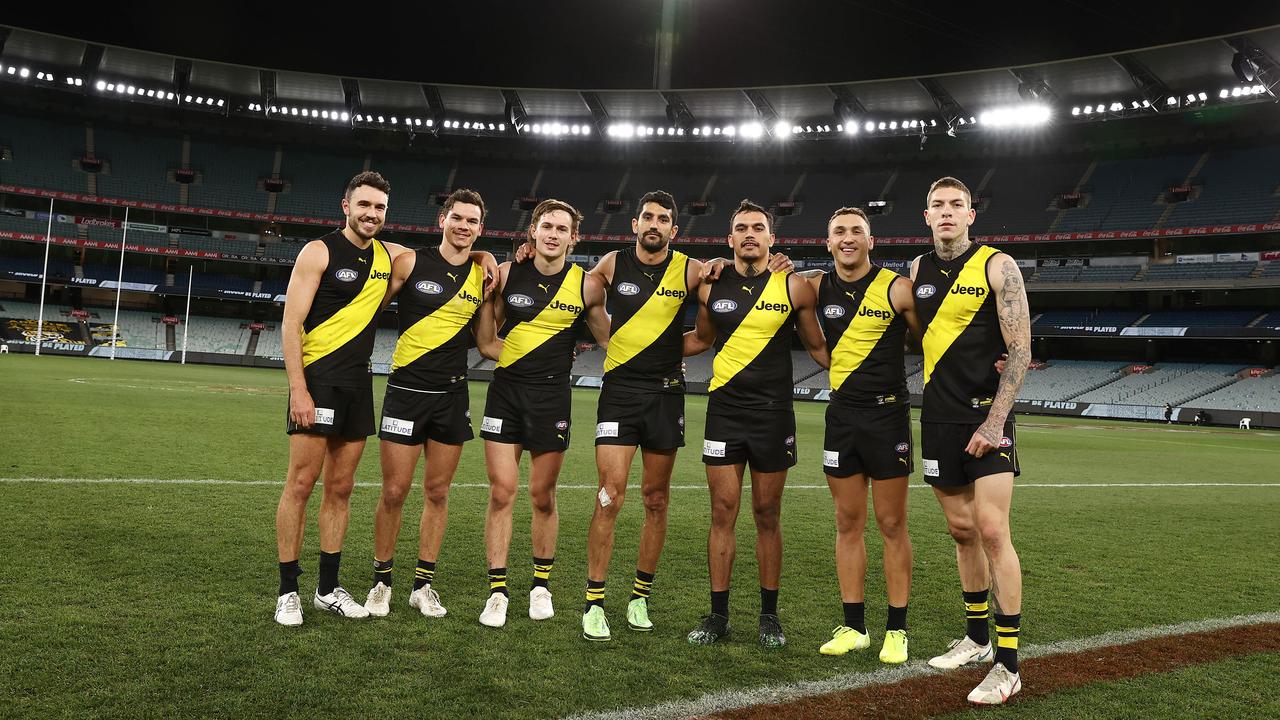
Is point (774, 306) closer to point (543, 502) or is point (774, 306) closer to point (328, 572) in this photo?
point (543, 502)

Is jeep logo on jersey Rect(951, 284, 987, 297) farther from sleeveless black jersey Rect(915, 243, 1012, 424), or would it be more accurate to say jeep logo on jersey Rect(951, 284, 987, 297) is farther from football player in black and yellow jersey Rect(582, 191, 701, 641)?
football player in black and yellow jersey Rect(582, 191, 701, 641)

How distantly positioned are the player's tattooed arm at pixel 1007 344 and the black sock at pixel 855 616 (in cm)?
118

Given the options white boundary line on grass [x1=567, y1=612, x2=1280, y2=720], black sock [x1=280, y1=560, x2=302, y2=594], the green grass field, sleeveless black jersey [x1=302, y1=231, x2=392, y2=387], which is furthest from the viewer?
sleeveless black jersey [x1=302, y1=231, x2=392, y2=387]

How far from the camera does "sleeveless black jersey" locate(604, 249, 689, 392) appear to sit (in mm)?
5352

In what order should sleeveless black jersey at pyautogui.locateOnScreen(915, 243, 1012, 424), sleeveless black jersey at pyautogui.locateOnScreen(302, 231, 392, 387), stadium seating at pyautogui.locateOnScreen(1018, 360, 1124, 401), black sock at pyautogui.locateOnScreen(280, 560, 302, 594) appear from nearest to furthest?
sleeveless black jersey at pyautogui.locateOnScreen(915, 243, 1012, 424)
black sock at pyautogui.locateOnScreen(280, 560, 302, 594)
sleeveless black jersey at pyautogui.locateOnScreen(302, 231, 392, 387)
stadium seating at pyautogui.locateOnScreen(1018, 360, 1124, 401)

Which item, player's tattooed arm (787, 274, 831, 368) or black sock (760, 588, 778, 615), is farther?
player's tattooed arm (787, 274, 831, 368)

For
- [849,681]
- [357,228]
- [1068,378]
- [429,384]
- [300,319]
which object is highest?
[1068,378]

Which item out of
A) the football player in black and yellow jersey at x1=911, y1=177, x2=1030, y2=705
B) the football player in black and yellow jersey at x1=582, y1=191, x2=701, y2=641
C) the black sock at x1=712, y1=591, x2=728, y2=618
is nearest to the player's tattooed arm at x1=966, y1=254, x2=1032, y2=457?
the football player in black and yellow jersey at x1=911, y1=177, x2=1030, y2=705

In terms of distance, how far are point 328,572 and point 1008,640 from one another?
385 cm

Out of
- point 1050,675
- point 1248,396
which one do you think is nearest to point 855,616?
point 1050,675

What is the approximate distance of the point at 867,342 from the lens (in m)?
5.04

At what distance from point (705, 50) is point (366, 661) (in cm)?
3856

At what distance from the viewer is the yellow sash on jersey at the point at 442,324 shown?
537cm

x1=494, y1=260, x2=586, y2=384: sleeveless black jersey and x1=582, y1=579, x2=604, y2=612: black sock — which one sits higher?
x1=494, y1=260, x2=586, y2=384: sleeveless black jersey
